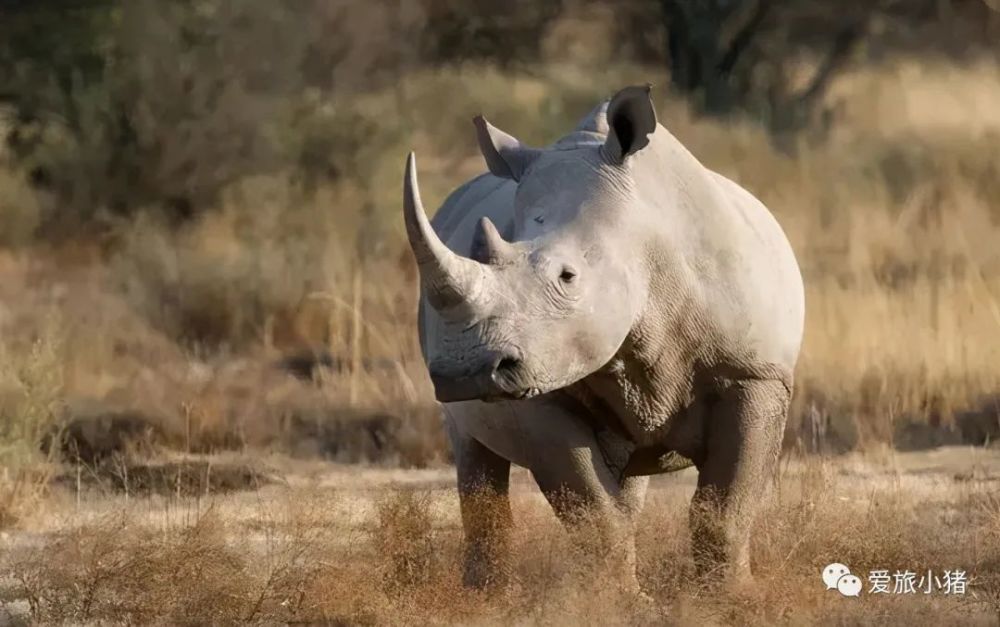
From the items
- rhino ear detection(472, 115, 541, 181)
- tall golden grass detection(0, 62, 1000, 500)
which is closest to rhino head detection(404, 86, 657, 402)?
rhino ear detection(472, 115, 541, 181)

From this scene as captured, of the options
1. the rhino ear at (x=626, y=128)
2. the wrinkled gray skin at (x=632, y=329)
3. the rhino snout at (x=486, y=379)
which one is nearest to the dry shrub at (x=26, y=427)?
the wrinkled gray skin at (x=632, y=329)

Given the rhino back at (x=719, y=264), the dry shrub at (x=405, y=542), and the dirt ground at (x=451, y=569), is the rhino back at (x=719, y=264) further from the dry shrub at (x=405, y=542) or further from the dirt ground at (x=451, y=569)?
the dry shrub at (x=405, y=542)

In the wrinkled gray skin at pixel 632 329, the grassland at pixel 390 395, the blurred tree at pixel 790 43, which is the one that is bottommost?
the blurred tree at pixel 790 43

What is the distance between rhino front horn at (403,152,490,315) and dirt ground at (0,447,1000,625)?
3.86 feet

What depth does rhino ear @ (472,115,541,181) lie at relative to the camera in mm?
7285

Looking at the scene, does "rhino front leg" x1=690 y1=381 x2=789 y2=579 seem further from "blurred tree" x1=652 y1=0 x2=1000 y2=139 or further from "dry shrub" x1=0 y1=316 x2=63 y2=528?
"blurred tree" x1=652 y1=0 x2=1000 y2=139

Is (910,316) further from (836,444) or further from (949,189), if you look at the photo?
(949,189)

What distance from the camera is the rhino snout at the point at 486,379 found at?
20.2ft

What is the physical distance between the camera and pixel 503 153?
7328 millimetres

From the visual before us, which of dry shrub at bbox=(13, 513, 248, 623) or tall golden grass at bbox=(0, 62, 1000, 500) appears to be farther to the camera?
tall golden grass at bbox=(0, 62, 1000, 500)

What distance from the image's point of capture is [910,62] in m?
25.8

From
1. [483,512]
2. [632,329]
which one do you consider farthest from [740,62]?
[632,329]

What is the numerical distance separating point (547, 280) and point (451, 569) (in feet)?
5.17

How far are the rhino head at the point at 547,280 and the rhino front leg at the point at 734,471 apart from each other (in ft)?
1.97
